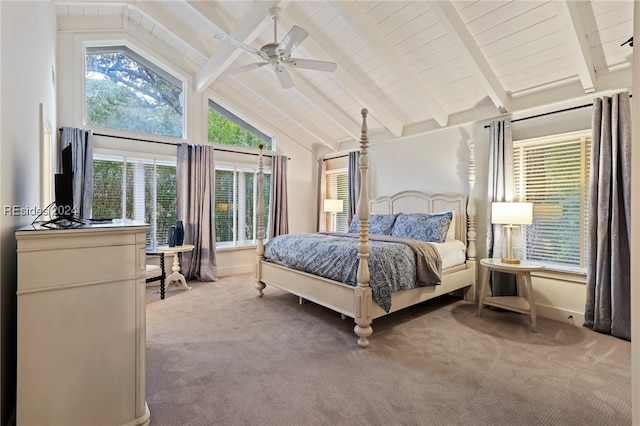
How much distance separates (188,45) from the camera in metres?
4.45

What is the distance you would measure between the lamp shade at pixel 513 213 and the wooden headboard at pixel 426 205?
75 centimetres

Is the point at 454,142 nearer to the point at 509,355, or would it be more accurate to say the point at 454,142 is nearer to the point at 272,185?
the point at 509,355

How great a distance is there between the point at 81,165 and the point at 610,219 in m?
6.04

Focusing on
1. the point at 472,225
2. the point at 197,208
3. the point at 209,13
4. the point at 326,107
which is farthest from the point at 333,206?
the point at 209,13

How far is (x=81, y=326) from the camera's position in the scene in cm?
149

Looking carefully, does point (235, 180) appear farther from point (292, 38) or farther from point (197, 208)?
point (292, 38)

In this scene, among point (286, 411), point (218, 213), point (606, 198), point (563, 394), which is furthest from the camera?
point (218, 213)

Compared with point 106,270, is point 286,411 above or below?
below

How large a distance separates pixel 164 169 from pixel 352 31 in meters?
3.50

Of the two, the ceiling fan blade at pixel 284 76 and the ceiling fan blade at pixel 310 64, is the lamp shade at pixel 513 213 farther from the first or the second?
the ceiling fan blade at pixel 284 76

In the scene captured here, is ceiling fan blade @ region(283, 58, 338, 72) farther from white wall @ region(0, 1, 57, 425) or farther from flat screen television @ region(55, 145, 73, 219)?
flat screen television @ region(55, 145, 73, 219)

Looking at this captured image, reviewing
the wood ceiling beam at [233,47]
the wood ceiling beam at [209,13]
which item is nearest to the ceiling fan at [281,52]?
the wood ceiling beam at [233,47]

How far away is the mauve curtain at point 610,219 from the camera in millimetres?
2775

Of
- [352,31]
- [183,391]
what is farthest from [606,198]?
[183,391]
